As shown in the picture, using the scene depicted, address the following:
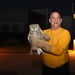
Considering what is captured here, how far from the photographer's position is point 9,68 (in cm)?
844

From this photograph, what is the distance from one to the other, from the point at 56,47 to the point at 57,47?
1cm

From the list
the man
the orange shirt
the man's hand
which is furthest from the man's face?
the man's hand

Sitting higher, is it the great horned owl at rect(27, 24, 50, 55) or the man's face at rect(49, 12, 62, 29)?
the man's face at rect(49, 12, 62, 29)

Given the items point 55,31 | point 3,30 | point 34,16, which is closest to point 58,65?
point 55,31

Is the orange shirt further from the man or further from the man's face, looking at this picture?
the man's face

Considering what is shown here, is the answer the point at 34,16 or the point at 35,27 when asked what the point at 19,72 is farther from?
the point at 34,16

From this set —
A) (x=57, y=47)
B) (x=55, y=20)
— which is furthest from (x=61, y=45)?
(x=55, y=20)

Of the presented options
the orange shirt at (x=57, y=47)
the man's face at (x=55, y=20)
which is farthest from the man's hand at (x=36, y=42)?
the man's face at (x=55, y=20)

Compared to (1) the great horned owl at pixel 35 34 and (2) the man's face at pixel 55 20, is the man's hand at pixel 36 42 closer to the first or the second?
(1) the great horned owl at pixel 35 34

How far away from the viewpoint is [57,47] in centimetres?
284

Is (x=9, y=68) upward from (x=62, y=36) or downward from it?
downward

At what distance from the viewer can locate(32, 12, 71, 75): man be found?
281cm

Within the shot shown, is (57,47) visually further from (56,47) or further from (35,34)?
(35,34)

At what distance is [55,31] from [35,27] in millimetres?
292
